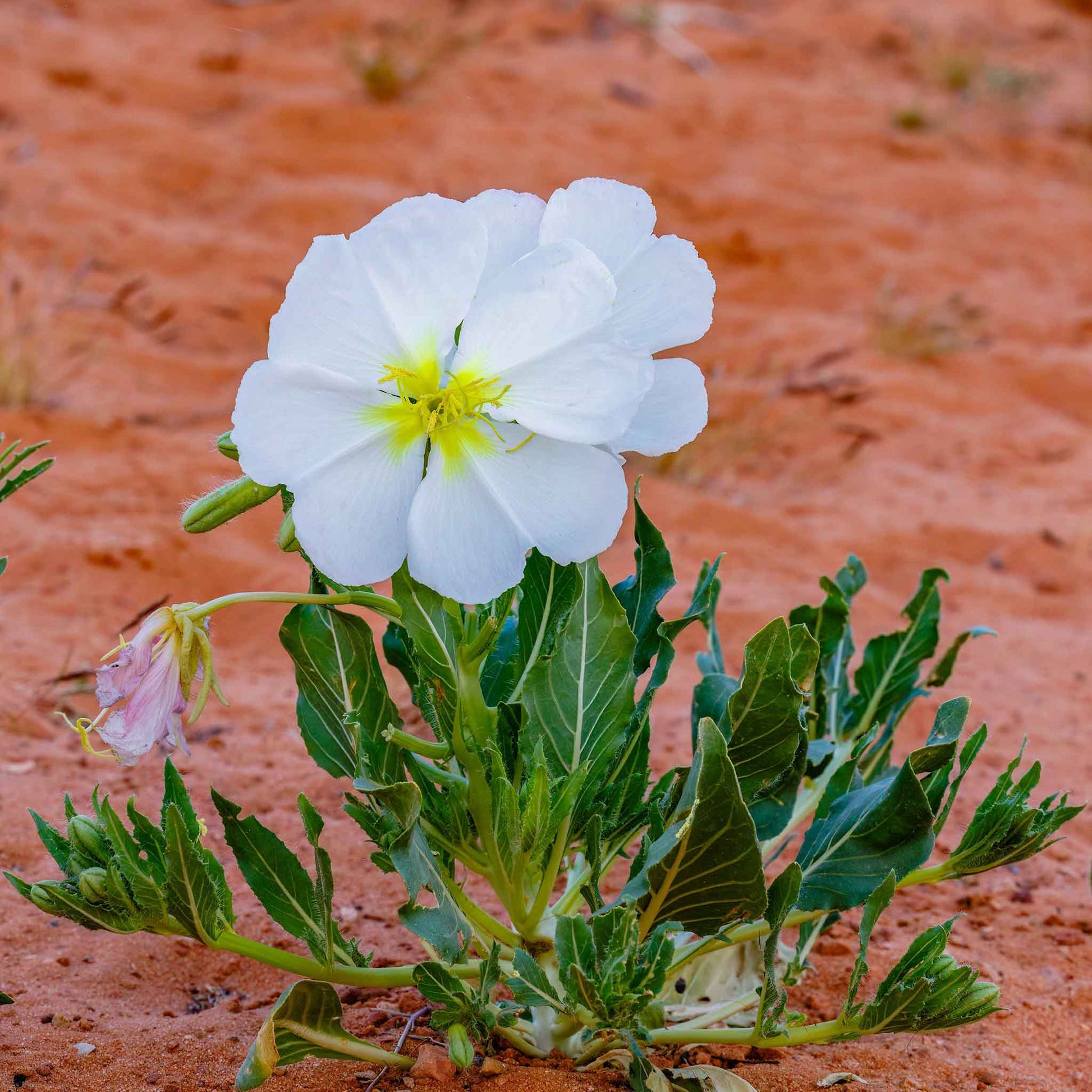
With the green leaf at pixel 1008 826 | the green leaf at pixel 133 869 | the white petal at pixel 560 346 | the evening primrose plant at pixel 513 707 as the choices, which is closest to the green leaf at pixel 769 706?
the evening primrose plant at pixel 513 707

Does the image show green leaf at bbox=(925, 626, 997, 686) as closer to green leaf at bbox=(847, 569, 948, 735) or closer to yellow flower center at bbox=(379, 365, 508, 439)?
green leaf at bbox=(847, 569, 948, 735)

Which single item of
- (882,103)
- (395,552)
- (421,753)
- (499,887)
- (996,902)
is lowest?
(996,902)

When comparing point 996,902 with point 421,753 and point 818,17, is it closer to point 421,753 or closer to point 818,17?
point 421,753

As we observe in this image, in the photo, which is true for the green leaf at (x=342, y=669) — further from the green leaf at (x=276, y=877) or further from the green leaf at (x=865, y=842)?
the green leaf at (x=865, y=842)

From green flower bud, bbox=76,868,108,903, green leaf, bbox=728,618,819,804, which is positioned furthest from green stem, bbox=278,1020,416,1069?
green leaf, bbox=728,618,819,804

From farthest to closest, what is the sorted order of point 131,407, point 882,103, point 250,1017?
point 882,103 → point 131,407 → point 250,1017

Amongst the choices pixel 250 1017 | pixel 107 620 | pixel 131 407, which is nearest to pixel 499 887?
pixel 250 1017
